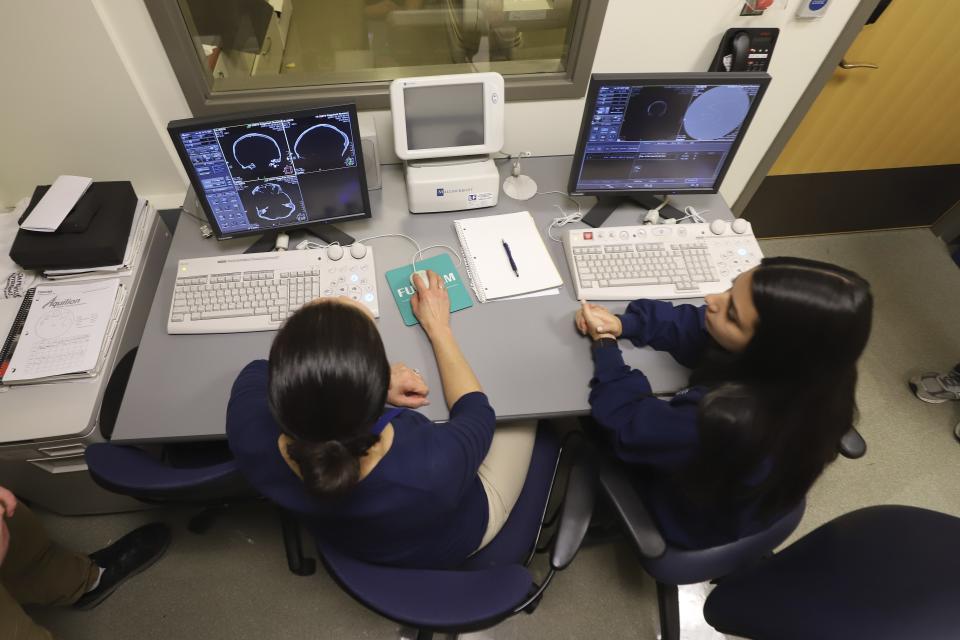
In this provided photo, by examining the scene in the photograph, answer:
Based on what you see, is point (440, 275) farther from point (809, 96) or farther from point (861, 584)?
point (809, 96)

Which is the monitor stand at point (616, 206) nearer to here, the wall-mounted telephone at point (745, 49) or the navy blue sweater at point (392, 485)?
the wall-mounted telephone at point (745, 49)

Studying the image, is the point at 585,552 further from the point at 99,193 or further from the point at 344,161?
the point at 99,193

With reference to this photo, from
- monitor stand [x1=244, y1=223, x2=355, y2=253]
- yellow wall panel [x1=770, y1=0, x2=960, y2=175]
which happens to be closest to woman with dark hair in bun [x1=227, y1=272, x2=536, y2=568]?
monitor stand [x1=244, y1=223, x2=355, y2=253]

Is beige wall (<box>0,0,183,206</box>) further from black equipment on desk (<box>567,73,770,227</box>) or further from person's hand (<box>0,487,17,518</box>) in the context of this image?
black equipment on desk (<box>567,73,770,227</box>)

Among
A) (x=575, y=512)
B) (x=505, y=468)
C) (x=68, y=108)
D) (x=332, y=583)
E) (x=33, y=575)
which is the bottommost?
(x=332, y=583)

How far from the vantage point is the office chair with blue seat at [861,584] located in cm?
76

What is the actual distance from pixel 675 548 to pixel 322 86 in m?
1.60

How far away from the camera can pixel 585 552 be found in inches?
67.9

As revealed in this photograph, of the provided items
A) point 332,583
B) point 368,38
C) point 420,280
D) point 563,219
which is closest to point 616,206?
point 563,219

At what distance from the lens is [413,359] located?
4.23ft

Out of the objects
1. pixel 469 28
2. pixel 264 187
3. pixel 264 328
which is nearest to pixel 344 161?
pixel 264 187

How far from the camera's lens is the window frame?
1415 millimetres

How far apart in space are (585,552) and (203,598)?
1.22 m

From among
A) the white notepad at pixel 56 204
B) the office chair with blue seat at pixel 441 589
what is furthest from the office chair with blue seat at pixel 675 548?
the white notepad at pixel 56 204
